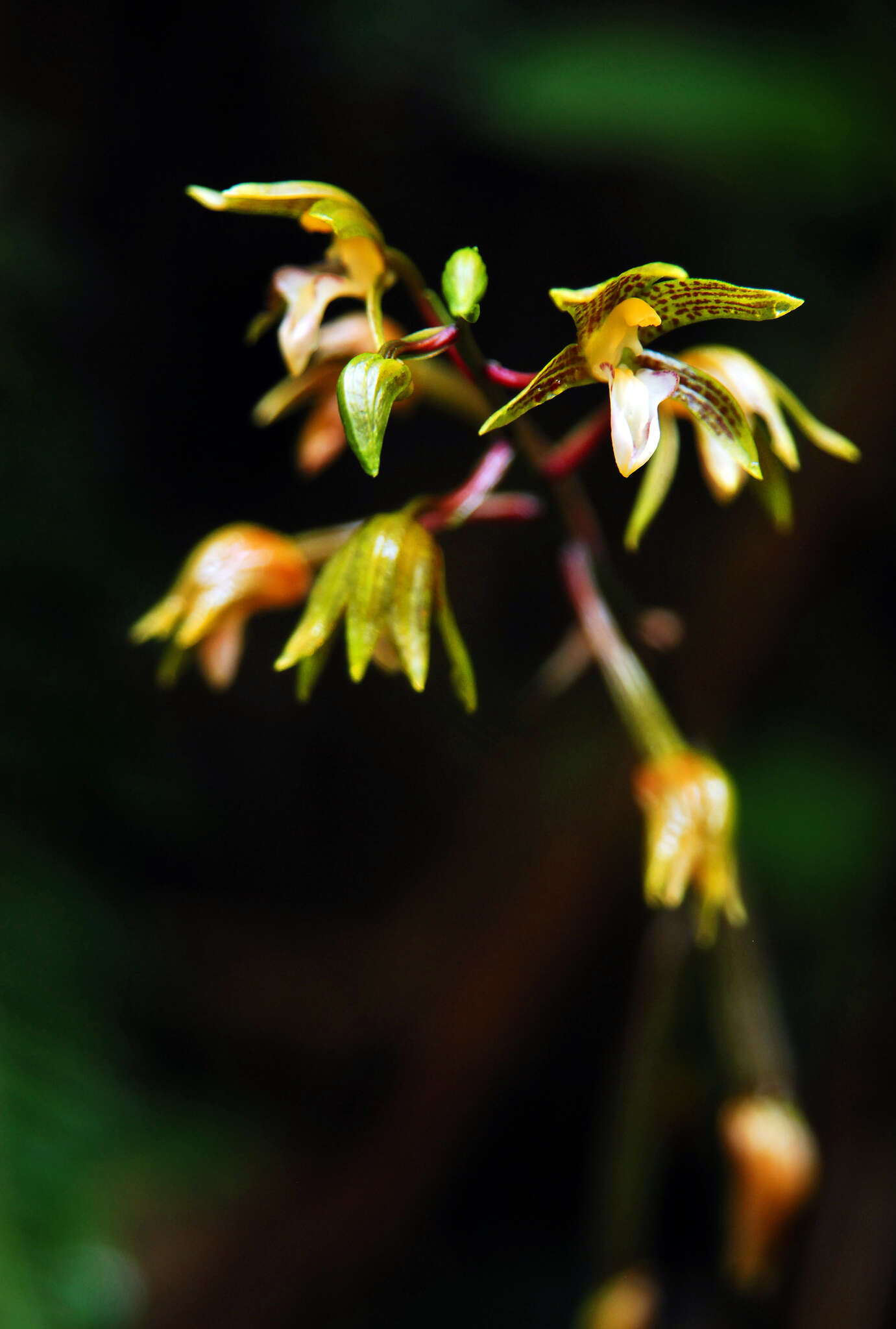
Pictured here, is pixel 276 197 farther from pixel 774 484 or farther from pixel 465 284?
pixel 774 484

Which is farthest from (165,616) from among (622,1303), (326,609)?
(622,1303)

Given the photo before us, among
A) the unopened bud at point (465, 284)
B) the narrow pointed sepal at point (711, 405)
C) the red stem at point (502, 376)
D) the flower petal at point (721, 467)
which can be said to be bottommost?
the flower petal at point (721, 467)

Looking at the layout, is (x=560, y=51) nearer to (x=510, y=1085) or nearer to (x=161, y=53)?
(x=161, y=53)

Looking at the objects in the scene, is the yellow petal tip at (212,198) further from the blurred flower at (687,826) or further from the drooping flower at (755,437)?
the blurred flower at (687,826)

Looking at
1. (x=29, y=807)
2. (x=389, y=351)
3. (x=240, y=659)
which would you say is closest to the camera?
(x=389, y=351)

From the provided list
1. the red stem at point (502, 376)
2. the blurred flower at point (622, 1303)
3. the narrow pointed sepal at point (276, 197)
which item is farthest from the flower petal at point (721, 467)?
the blurred flower at point (622, 1303)

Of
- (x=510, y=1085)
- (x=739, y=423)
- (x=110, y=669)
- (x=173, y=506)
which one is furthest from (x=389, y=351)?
(x=510, y=1085)

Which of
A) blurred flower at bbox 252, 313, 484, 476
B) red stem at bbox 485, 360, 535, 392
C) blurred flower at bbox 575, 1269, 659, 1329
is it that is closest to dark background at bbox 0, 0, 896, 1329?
blurred flower at bbox 575, 1269, 659, 1329
